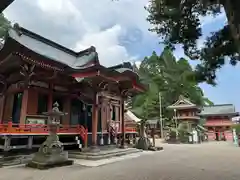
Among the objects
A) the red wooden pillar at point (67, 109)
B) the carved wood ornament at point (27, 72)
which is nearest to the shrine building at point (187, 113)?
the red wooden pillar at point (67, 109)

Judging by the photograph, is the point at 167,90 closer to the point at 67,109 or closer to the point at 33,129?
the point at 67,109

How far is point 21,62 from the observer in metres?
9.96

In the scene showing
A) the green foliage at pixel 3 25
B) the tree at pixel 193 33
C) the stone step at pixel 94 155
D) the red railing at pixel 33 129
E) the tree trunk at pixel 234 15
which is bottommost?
the stone step at pixel 94 155

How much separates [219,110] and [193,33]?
33.1 metres

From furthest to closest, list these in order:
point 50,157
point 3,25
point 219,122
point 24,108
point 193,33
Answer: point 219,122 < point 3,25 < point 24,108 < point 50,157 < point 193,33

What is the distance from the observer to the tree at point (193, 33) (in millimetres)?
5432

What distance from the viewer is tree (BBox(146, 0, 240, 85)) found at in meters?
5.43

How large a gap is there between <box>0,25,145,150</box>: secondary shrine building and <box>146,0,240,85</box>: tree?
4787 mm

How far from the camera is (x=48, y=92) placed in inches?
447

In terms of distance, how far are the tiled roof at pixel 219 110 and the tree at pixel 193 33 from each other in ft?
101

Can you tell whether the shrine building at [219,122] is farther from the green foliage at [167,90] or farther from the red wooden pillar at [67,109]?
the red wooden pillar at [67,109]

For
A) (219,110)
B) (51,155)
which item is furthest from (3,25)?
(219,110)

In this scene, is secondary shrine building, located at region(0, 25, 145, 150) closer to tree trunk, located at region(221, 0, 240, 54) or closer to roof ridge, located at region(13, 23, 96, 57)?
roof ridge, located at region(13, 23, 96, 57)

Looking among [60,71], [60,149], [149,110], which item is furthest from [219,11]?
[149,110]
